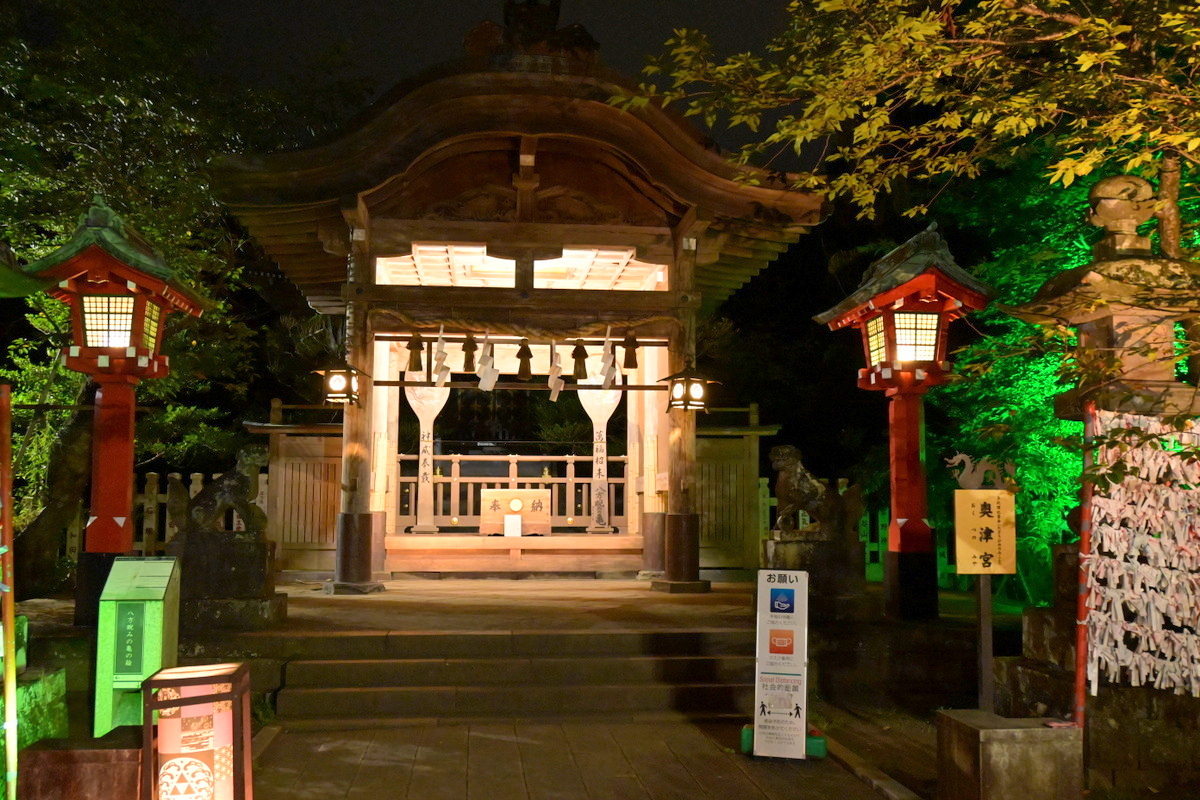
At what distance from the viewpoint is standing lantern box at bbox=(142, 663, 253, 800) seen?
4.04 metres

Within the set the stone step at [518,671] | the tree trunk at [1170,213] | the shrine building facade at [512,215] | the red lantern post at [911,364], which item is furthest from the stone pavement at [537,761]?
the tree trunk at [1170,213]

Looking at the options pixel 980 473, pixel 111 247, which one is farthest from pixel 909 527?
pixel 111 247

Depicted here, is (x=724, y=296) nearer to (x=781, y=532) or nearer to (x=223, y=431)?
(x=781, y=532)

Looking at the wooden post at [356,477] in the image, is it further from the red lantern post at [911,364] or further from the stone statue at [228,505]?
the red lantern post at [911,364]

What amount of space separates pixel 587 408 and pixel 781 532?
823cm

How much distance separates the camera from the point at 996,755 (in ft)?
15.7

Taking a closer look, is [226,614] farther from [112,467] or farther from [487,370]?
[487,370]

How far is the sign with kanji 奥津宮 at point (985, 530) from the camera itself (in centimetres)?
557

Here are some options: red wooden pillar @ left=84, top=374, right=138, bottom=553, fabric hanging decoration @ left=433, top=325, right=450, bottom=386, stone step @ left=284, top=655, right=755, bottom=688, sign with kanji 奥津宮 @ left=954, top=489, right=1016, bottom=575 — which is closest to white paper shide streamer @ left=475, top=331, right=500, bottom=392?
fabric hanging decoration @ left=433, top=325, right=450, bottom=386

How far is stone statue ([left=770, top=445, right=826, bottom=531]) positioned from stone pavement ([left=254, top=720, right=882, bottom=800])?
2.33m

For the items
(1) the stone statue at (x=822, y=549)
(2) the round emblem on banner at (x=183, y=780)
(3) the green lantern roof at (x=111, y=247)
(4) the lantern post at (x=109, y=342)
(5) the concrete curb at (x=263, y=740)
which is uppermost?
(3) the green lantern roof at (x=111, y=247)

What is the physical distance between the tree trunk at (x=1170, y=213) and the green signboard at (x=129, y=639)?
7.13 meters

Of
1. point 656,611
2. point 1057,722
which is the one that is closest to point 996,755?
point 1057,722

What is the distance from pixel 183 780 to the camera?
4051 mm
